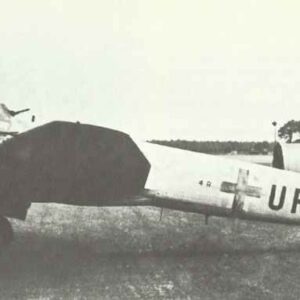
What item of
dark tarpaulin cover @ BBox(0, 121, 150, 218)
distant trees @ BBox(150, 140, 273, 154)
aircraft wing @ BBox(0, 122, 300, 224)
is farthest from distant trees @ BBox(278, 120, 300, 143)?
dark tarpaulin cover @ BBox(0, 121, 150, 218)

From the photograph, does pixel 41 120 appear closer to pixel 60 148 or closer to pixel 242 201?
pixel 60 148

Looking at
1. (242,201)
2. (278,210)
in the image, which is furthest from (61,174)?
(278,210)

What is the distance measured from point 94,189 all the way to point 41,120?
47.8 inches

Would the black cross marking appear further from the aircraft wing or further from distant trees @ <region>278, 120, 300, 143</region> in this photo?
distant trees @ <region>278, 120, 300, 143</region>

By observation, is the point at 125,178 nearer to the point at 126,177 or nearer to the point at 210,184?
the point at 126,177

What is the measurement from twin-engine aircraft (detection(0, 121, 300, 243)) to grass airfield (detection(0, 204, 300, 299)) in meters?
0.63

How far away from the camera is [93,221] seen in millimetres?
9867

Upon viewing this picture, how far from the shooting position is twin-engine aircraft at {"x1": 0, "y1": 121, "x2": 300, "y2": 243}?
6633 millimetres

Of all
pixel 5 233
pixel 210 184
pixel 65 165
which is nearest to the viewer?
pixel 65 165

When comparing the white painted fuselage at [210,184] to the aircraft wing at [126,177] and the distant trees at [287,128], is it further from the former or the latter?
the distant trees at [287,128]

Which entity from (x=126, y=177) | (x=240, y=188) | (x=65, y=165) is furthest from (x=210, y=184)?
(x=65, y=165)

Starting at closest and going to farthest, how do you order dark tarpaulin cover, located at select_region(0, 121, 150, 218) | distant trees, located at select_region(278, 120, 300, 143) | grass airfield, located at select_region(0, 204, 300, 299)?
grass airfield, located at select_region(0, 204, 300, 299) → dark tarpaulin cover, located at select_region(0, 121, 150, 218) → distant trees, located at select_region(278, 120, 300, 143)

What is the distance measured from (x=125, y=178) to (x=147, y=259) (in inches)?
46.9

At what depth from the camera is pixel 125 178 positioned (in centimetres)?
720
